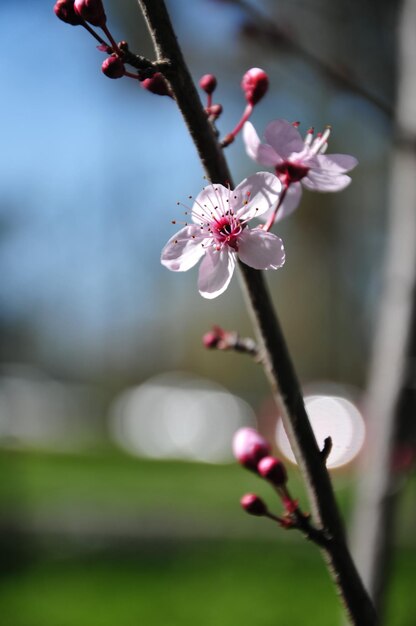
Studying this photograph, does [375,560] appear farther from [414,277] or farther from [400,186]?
[400,186]

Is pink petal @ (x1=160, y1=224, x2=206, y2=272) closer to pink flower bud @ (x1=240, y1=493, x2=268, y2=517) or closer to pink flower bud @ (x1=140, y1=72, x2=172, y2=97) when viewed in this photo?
pink flower bud @ (x1=140, y1=72, x2=172, y2=97)

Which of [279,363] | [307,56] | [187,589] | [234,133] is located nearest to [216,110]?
[234,133]

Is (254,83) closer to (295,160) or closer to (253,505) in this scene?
(295,160)

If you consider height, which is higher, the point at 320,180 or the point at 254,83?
the point at 254,83

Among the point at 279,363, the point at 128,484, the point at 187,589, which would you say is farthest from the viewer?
the point at 128,484

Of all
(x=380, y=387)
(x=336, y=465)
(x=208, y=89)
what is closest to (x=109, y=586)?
(x=380, y=387)

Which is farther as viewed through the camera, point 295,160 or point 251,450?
point 251,450

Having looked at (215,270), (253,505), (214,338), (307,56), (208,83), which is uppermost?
(307,56)
